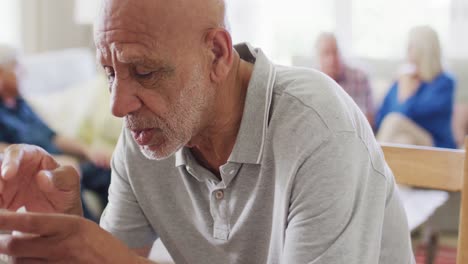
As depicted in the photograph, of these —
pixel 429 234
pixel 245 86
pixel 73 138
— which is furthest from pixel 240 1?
pixel 245 86

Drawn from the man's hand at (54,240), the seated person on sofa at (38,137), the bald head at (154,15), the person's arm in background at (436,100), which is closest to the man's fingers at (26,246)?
the man's hand at (54,240)

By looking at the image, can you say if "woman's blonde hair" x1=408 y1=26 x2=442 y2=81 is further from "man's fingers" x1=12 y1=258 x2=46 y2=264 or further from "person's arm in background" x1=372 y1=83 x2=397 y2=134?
"man's fingers" x1=12 y1=258 x2=46 y2=264

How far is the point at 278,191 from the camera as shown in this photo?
1117mm

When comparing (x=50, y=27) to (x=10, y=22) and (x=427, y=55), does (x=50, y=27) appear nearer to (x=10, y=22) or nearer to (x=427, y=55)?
(x=10, y=22)

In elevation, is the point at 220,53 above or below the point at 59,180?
above

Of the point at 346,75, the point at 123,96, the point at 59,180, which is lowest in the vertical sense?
the point at 346,75

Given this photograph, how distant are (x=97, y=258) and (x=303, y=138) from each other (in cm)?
33

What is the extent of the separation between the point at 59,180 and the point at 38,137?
2422mm

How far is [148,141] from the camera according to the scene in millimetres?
1095

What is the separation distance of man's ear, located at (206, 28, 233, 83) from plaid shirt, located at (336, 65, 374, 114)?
3172mm

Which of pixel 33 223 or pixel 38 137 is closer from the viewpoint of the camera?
pixel 33 223

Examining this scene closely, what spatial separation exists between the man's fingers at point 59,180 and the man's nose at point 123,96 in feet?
0.51

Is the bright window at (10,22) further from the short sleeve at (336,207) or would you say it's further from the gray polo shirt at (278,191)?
the short sleeve at (336,207)

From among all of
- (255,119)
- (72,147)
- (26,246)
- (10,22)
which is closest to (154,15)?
(255,119)
